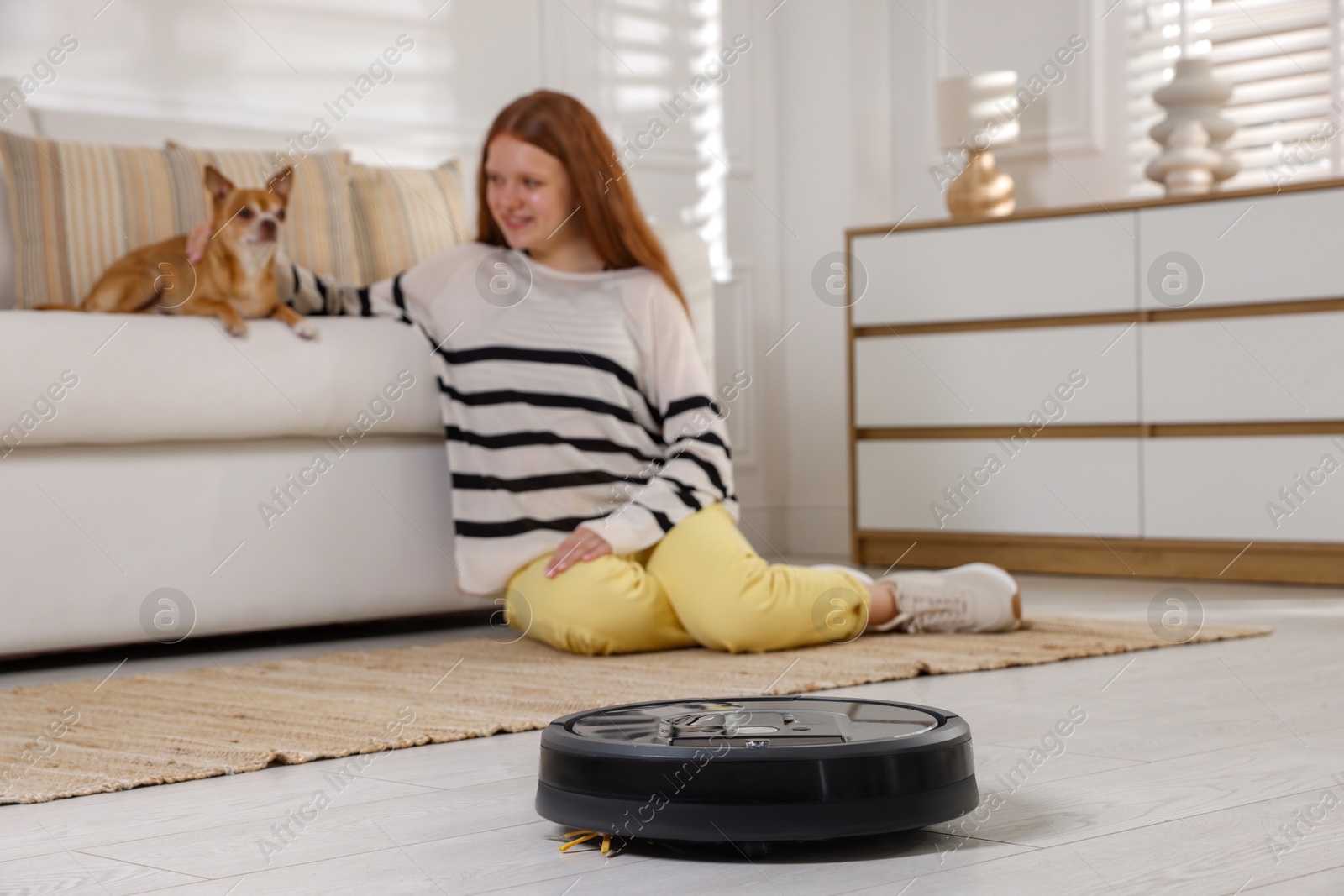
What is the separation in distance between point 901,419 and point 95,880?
278cm

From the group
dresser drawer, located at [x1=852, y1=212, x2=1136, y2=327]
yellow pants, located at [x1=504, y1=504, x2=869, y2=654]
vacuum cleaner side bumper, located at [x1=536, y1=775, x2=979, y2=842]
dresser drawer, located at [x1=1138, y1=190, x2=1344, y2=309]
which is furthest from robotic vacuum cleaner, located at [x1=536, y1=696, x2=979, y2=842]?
dresser drawer, located at [x1=852, y1=212, x2=1136, y2=327]

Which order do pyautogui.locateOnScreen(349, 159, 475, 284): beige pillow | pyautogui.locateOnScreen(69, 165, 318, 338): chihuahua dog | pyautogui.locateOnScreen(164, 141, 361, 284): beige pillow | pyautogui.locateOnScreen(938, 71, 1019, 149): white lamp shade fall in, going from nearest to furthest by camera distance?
pyautogui.locateOnScreen(69, 165, 318, 338): chihuahua dog
pyautogui.locateOnScreen(164, 141, 361, 284): beige pillow
pyautogui.locateOnScreen(349, 159, 475, 284): beige pillow
pyautogui.locateOnScreen(938, 71, 1019, 149): white lamp shade

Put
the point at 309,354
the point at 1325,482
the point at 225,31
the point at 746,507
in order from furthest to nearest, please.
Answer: the point at 746,507
the point at 225,31
the point at 1325,482
the point at 309,354

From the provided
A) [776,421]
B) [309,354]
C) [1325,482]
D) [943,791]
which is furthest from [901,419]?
[943,791]

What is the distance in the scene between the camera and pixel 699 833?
98 centimetres

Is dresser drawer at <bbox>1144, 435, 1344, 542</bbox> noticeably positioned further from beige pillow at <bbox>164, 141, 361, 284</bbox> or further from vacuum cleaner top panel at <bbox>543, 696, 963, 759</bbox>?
vacuum cleaner top panel at <bbox>543, 696, 963, 759</bbox>

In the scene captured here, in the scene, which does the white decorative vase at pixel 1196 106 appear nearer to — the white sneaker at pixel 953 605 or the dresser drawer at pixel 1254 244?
the dresser drawer at pixel 1254 244

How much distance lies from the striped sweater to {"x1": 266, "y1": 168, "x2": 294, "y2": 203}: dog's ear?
327 millimetres

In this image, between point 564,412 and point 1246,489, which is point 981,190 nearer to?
point 1246,489

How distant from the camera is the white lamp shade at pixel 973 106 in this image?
3.71m

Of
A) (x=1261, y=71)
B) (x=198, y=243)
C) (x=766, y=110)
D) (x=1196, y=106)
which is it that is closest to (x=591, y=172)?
(x=198, y=243)

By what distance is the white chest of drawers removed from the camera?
3.01m

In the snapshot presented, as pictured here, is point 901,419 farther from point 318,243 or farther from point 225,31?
point 225,31

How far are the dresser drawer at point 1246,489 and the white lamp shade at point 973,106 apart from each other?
99cm
